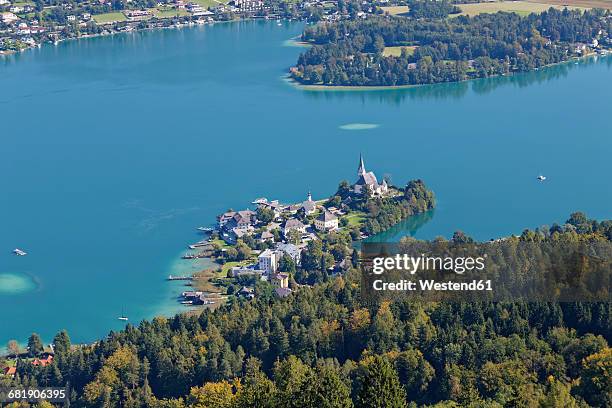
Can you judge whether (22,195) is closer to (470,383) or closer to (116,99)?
(116,99)

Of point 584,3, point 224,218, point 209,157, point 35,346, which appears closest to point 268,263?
point 224,218

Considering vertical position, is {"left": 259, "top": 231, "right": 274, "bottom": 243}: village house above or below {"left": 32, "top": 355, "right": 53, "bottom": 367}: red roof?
above

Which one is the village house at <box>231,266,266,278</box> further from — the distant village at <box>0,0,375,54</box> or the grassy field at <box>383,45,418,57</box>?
the distant village at <box>0,0,375,54</box>

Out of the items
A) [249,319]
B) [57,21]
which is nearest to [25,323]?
[249,319]

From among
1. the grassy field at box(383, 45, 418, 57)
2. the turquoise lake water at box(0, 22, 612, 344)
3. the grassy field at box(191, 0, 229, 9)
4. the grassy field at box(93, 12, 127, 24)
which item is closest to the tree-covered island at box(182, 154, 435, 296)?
the turquoise lake water at box(0, 22, 612, 344)

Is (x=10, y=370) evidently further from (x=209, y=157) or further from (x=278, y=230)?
(x=209, y=157)
